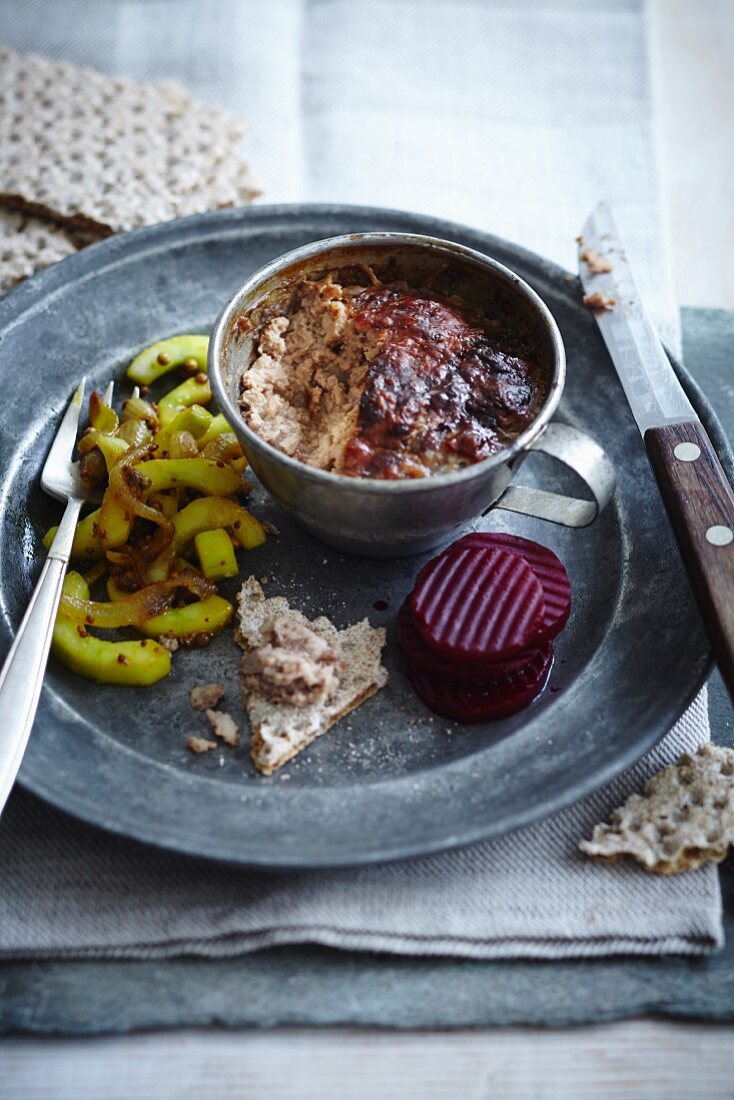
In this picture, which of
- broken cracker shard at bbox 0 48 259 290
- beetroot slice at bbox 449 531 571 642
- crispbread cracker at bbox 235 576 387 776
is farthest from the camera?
broken cracker shard at bbox 0 48 259 290

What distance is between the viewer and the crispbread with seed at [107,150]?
4.26 m

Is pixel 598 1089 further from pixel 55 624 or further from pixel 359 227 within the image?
pixel 359 227

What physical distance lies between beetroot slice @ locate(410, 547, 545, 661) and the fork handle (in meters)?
1.05

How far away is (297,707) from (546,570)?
0.85 m

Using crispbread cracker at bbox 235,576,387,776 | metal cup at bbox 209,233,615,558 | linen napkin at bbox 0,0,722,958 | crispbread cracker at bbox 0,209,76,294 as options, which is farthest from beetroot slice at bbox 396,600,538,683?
crispbread cracker at bbox 0,209,76,294

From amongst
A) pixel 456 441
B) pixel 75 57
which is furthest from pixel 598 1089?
pixel 75 57

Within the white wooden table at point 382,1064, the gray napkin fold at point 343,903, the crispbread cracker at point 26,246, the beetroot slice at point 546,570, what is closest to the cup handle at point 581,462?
the beetroot slice at point 546,570

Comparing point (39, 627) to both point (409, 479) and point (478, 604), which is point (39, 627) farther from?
point (478, 604)

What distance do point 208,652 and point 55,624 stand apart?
17.9 inches

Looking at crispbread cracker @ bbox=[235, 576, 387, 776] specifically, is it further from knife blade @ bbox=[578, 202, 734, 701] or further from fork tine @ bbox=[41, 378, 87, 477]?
knife blade @ bbox=[578, 202, 734, 701]

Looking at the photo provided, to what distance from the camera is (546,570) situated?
121 inches

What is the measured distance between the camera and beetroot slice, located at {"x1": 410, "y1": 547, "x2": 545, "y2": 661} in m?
2.81

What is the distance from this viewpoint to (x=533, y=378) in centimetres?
316

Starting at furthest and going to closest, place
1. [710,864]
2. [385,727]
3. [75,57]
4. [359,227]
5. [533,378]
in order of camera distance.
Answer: [75,57] < [359,227] < [533,378] < [385,727] < [710,864]
